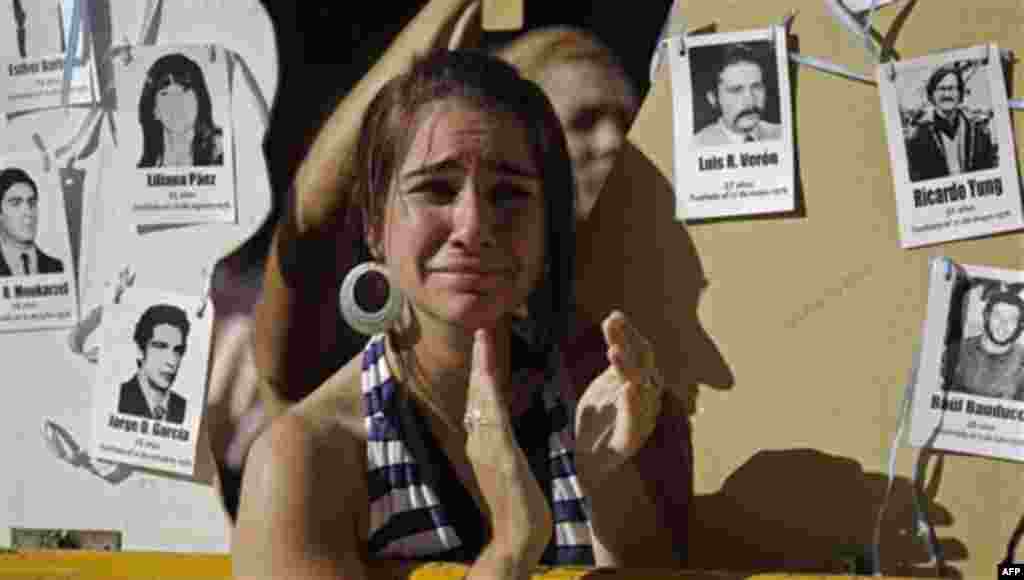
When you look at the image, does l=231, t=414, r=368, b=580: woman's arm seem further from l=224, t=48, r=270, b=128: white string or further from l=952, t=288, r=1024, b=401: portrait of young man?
l=952, t=288, r=1024, b=401: portrait of young man

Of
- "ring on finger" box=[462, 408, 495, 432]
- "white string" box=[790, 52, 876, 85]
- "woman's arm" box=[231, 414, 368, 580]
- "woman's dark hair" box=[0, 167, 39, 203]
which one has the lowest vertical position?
"woman's arm" box=[231, 414, 368, 580]

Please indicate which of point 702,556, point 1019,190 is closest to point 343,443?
point 702,556

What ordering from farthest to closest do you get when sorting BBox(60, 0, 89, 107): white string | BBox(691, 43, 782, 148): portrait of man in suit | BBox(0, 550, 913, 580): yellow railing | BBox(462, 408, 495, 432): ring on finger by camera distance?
BBox(60, 0, 89, 107): white string < BBox(0, 550, 913, 580): yellow railing < BBox(691, 43, 782, 148): portrait of man in suit < BBox(462, 408, 495, 432): ring on finger

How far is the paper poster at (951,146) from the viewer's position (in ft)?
6.46

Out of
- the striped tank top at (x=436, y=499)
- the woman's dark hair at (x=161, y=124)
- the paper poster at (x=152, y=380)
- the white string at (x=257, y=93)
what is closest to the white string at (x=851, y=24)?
the striped tank top at (x=436, y=499)

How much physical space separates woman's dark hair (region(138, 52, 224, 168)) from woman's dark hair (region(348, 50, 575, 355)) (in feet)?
0.98

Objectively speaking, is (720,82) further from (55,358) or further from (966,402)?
(55,358)

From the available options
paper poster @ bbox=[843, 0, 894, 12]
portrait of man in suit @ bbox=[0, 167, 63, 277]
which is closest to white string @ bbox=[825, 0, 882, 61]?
paper poster @ bbox=[843, 0, 894, 12]

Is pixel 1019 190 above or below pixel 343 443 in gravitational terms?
above

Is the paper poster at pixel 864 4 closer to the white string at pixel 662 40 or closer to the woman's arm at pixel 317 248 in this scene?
the white string at pixel 662 40

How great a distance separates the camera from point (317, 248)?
2.14 metres

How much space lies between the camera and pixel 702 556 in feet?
6.67

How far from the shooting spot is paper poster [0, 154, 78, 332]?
2.25m

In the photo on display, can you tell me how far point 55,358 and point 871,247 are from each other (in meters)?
1.43
